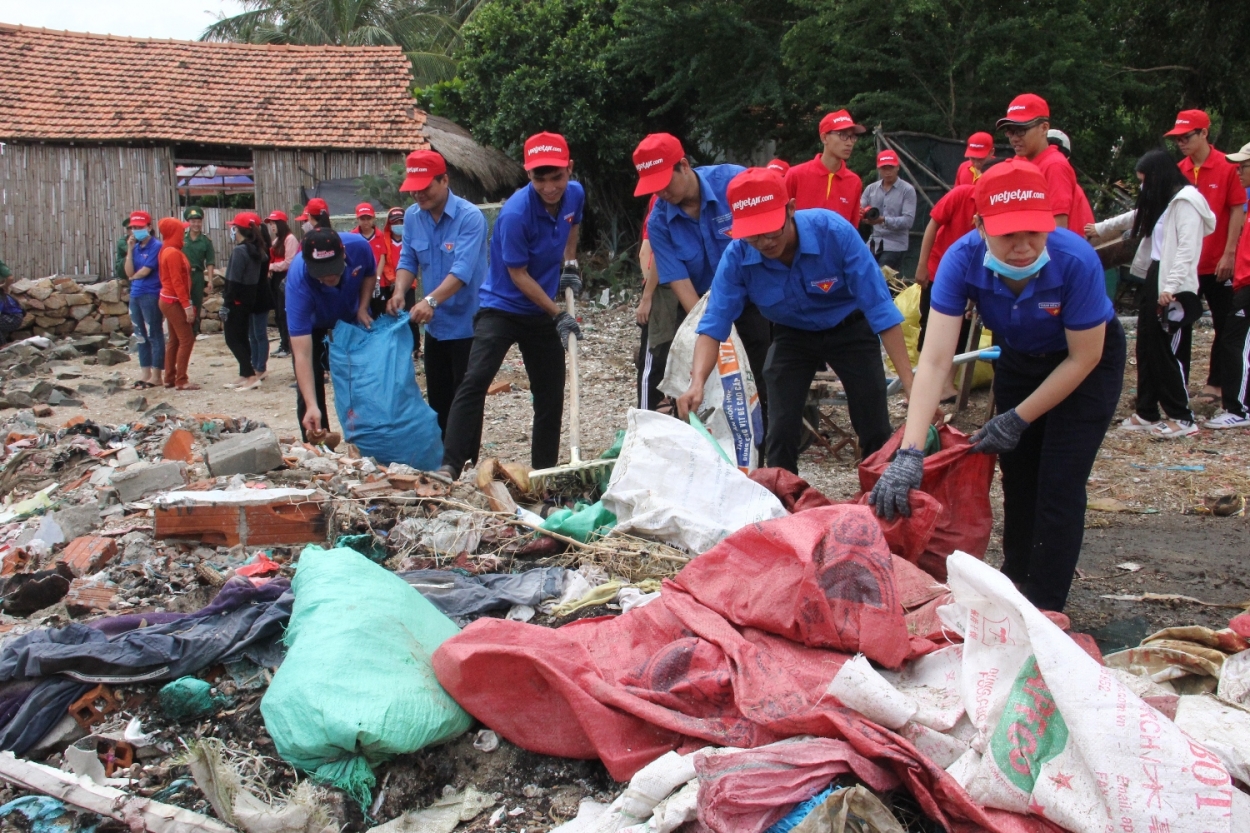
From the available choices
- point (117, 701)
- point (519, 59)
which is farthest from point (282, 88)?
point (117, 701)

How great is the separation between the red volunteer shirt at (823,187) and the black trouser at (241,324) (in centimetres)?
511

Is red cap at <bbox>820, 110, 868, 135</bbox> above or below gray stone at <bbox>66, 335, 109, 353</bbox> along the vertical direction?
above

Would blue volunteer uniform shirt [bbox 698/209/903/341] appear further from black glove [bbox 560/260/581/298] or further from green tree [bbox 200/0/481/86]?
green tree [bbox 200/0/481/86]

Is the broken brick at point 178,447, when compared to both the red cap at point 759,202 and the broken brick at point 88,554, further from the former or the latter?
the red cap at point 759,202

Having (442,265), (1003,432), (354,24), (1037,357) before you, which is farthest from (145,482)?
(354,24)

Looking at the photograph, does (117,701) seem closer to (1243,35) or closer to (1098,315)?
(1098,315)

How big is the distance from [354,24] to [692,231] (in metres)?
21.1

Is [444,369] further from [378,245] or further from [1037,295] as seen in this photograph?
[378,245]

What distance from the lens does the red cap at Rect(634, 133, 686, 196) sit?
4.20 metres

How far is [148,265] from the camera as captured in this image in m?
→ 8.99

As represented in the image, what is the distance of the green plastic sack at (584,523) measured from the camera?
3.53 m

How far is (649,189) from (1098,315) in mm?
2075

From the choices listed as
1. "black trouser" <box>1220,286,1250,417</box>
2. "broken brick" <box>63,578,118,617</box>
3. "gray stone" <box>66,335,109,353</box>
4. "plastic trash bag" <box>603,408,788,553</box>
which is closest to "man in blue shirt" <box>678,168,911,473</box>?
"plastic trash bag" <box>603,408,788,553</box>

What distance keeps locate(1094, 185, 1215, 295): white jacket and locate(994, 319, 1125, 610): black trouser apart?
282 cm
